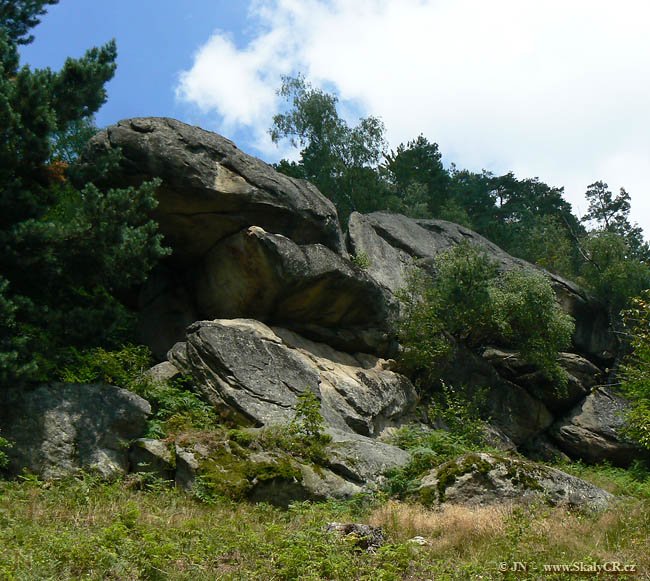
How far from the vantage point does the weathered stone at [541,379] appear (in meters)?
27.8

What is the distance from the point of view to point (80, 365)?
16.4m

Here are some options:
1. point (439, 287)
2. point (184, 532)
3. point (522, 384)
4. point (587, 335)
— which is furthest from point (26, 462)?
point (587, 335)

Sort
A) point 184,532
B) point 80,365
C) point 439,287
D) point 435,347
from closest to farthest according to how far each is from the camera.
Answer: point 184,532
point 80,365
point 435,347
point 439,287

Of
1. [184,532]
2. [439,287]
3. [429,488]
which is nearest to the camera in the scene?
[184,532]

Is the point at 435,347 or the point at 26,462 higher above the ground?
the point at 435,347

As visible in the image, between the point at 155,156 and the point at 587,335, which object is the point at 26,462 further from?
the point at 587,335

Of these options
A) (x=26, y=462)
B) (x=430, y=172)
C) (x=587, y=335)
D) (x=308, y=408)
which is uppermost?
(x=430, y=172)

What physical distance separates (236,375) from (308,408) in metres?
2.58

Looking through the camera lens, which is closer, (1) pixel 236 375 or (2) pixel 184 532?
(2) pixel 184 532

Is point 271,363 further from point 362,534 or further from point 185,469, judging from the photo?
point 362,534

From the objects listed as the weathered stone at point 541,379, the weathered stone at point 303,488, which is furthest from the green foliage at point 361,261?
the weathered stone at point 303,488

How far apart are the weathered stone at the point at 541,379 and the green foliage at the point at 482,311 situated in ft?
1.64

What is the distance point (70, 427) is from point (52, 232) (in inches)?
160

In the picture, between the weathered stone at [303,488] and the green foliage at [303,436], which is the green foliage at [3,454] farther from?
the green foliage at [303,436]
